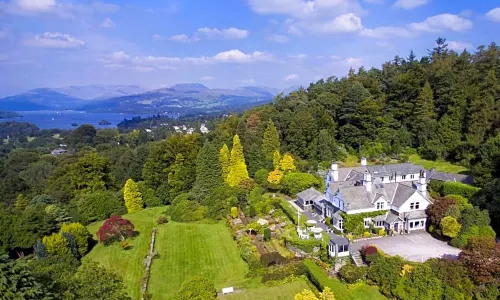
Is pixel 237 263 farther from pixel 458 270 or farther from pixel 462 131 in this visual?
pixel 462 131

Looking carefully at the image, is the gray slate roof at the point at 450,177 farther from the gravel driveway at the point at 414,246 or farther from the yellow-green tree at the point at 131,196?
the yellow-green tree at the point at 131,196

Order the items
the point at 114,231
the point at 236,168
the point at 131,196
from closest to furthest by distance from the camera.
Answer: the point at 114,231 → the point at 131,196 → the point at 236,168

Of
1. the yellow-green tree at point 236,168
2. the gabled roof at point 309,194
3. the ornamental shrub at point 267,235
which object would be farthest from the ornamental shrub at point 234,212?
the ornamental shrub at point 267,235

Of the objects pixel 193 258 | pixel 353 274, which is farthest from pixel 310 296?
pixel 193 258

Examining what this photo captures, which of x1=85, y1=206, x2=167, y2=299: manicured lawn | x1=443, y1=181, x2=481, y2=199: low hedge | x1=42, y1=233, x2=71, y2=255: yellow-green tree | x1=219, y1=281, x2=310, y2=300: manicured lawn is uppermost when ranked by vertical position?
x1=443, y1=181, x2=481, y2=199: low hedge

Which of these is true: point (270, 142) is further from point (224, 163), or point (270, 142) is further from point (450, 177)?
point (450, 177)

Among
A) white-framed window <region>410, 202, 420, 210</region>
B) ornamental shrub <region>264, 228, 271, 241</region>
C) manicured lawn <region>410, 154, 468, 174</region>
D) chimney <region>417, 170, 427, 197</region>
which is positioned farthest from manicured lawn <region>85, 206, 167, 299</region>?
manicured lawn <region>410, 154, 468, 174</region>

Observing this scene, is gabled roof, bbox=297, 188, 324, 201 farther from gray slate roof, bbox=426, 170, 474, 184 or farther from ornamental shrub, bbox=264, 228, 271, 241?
gray slate roof, bbox=426, 170, 474, 184
